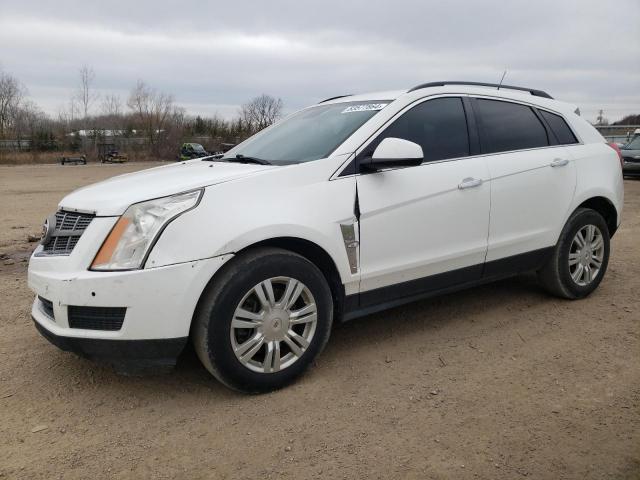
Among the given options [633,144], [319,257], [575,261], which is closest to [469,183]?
[319,257]

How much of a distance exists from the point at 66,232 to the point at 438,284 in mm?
2384

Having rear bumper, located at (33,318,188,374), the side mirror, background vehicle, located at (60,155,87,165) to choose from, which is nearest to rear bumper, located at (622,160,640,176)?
the side mirror

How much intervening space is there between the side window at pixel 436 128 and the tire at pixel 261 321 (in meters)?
1.12

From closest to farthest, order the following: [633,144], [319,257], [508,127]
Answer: [319,257] < [508,127] < [633,144]

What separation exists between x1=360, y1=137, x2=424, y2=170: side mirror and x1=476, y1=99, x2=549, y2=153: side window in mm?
909

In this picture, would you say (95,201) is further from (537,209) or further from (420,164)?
(537,209)

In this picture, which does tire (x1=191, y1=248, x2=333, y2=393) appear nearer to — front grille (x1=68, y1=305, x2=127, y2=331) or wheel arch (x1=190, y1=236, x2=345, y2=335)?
wheel arch (x1=190, y1=236, x2=345, y2=335)

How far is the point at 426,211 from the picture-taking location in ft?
11.6

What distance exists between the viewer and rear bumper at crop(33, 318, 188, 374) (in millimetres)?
2764

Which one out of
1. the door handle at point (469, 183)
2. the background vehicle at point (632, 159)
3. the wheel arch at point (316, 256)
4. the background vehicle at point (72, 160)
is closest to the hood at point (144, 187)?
the wheel arch at point (316, 256)

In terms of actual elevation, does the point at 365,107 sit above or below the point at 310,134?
above

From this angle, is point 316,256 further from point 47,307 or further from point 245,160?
point 47,307

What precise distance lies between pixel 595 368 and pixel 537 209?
51.8 inches

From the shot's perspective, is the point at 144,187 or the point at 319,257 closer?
the point at 144,187
